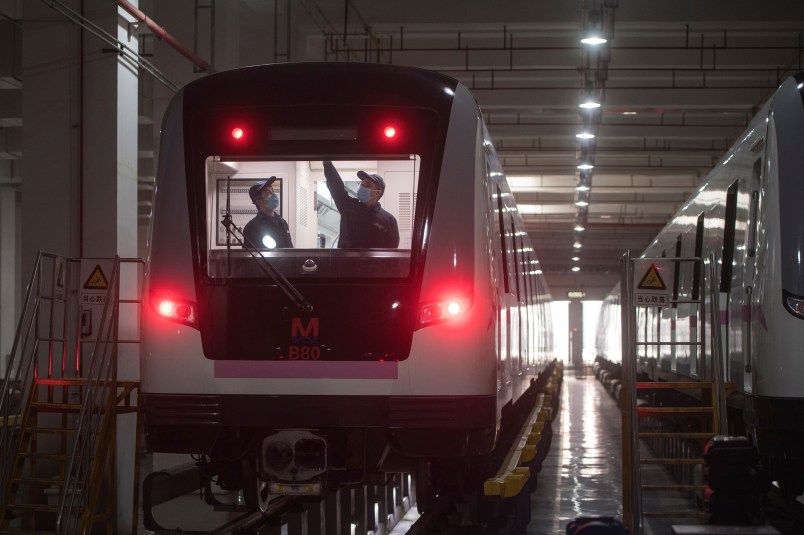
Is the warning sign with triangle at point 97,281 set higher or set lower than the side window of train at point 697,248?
lower

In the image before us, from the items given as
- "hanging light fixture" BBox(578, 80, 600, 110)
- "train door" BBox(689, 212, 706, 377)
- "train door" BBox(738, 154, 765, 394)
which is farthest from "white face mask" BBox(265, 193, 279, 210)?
"hanging light fixture" BBox(578, 80, 600, 110)

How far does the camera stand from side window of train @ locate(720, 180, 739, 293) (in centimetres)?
926

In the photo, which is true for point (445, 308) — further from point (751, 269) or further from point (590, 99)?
point (590, 99)

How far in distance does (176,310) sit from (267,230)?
0.70 meters

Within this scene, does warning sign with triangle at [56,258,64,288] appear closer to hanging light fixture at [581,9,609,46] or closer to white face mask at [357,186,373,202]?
white face mask at [357,186,373,202]

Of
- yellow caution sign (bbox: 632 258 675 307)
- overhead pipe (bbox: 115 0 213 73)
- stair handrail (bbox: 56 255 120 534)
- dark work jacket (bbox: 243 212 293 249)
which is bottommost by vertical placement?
stair handrail (bbox: 56 255 120 534)

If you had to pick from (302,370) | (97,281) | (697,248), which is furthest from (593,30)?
(302,370)

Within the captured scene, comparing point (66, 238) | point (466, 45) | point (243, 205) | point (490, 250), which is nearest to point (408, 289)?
point (490, 250)

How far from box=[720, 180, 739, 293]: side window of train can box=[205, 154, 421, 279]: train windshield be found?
145 inches

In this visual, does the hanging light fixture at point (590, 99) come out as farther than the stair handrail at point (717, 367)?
Yes

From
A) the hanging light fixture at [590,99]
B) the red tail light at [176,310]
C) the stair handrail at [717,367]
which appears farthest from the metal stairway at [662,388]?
the hanging light fixture at [590,99]

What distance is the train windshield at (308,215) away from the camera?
6.56m

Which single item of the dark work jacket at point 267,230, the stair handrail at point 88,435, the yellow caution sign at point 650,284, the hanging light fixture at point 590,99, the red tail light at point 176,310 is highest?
the hanging light fixture at point 590,99

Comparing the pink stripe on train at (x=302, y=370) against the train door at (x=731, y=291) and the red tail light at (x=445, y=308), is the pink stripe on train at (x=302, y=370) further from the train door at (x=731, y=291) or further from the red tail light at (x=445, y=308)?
the train door at (x=731, y=291)
